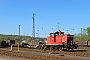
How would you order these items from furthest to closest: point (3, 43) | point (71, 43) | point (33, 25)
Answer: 1. point (3, 43)
2. point (33, 25)
3. point (71, 43)

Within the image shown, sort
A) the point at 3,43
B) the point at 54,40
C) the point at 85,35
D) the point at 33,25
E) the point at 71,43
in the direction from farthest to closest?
the point at 85,35 → the point at 3,43 → the point at 33,25 → the point at 54,40 → the point at 71,43

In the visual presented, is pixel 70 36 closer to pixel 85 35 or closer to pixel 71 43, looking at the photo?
pixel 71 43

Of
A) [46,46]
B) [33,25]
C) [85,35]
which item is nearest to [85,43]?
[33,25]

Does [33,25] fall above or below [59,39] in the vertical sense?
above

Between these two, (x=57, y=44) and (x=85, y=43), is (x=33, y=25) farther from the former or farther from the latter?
(x=57, y=44)

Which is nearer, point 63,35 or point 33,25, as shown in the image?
point 63,35

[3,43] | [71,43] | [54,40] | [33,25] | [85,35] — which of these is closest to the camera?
[71,43]

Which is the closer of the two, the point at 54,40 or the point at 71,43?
the point at 71,43

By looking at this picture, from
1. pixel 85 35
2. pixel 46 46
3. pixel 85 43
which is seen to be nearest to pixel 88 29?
pixel 85 35

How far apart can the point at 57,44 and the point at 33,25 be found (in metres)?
22.5

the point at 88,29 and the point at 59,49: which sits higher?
the point at 88,29

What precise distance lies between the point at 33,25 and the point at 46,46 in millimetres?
18947

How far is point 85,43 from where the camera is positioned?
6912cm

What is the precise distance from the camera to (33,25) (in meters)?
65.7
